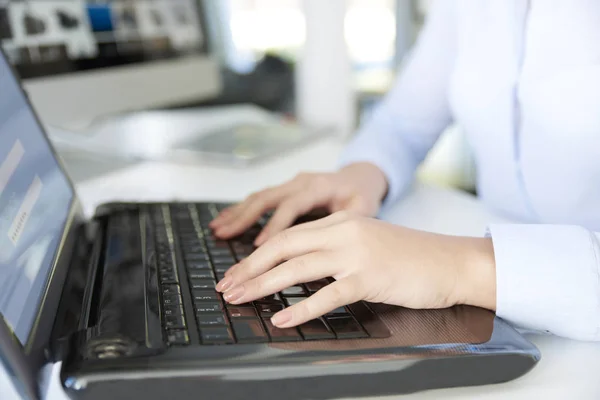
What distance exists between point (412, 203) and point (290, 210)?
0.19 metres

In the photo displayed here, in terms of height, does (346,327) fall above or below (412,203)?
above

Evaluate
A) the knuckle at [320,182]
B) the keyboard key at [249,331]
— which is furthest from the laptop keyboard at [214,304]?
the knuckle at [320,182]

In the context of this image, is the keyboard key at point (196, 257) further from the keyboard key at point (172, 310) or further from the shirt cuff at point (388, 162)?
the shirt cuff at point (388, 162)

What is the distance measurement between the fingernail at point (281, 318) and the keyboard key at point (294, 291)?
0.15 feet

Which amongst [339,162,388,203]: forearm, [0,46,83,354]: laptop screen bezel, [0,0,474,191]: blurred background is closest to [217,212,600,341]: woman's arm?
[0,46,83,354]: laptop screen bezel

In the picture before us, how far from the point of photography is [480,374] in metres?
0.36

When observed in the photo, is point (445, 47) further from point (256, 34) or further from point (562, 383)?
point (256, 34)

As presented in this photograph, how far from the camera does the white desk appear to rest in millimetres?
366

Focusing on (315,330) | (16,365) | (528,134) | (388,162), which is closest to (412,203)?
(388,162)

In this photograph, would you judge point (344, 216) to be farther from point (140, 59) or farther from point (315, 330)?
point (140, 59)

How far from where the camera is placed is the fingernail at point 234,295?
0.40m

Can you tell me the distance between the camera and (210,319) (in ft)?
1.23

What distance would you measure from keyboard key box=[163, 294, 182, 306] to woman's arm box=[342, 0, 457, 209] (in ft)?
1.15

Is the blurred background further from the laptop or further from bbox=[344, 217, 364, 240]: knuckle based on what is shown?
bbox=[344, 217, 364, 240]: knuckle
